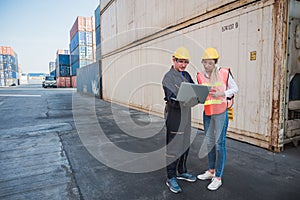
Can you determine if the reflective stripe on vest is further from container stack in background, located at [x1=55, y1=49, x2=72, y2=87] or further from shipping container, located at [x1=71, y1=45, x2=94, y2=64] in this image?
container stack in background, located at [x1=55, y1=49, x2=72, y2=87]

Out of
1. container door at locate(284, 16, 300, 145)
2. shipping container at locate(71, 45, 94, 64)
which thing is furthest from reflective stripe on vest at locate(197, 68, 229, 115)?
shipping container at locate(71, 45, 94, 64)

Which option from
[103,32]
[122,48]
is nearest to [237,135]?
[122,48]

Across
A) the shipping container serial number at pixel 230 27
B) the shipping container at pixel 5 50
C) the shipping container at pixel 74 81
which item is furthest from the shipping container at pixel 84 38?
the shipping container serial number at pixel 230 27

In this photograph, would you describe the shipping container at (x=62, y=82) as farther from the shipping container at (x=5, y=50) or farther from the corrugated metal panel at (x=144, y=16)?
the corrugated metal panel at (x=144, y=16)

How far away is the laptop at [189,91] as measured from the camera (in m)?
2.24

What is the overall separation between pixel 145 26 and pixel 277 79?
6230 millimetres

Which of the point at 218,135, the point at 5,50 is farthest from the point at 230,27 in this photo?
the point at 5,50

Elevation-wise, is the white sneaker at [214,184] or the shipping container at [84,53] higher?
the shipping container at [84,53]

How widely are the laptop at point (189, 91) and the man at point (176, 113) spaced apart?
112mm

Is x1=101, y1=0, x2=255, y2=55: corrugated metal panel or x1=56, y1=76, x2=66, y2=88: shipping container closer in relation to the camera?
x1=101, y1=0, x2=255, y2=55: corrugated metal panel

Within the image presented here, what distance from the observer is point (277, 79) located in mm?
3922

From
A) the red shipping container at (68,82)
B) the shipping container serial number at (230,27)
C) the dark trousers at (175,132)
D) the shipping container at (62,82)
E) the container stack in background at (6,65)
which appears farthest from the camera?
the container stack in background at (6,65)

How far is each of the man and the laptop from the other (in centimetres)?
11

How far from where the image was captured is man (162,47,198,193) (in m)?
2.49
